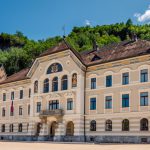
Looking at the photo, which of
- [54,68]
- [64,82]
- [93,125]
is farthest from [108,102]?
[54,68]

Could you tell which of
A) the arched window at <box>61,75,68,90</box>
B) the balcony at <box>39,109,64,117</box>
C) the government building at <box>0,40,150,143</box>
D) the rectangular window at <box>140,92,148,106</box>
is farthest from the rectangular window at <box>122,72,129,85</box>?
the balcony at <box>39,109,64,117</box>

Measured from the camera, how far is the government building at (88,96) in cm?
4106

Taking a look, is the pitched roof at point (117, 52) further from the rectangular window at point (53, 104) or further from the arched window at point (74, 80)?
the rectangular window at point (53, 104)

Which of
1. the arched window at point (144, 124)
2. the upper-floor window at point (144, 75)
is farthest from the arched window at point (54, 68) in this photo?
the arched window at point (144, 124)

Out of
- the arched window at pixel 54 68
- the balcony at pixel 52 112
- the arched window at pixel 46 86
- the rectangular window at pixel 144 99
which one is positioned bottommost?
the balcony at pixel 52 112

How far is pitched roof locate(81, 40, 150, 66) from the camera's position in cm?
4241

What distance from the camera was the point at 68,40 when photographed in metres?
109

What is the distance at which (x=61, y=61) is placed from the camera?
49.1 meters

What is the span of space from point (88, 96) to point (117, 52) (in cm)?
682

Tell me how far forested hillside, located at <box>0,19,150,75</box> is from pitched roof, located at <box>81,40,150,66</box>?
27380 millimetres

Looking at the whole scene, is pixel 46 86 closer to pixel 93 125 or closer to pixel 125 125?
pixel 93 125

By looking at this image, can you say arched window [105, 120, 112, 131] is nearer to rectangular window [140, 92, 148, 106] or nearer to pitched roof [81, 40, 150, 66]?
rectangular window [140, 92, 148, 106]

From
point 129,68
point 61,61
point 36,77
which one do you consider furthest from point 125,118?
point 36,77

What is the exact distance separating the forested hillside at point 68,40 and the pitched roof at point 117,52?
2738cm
